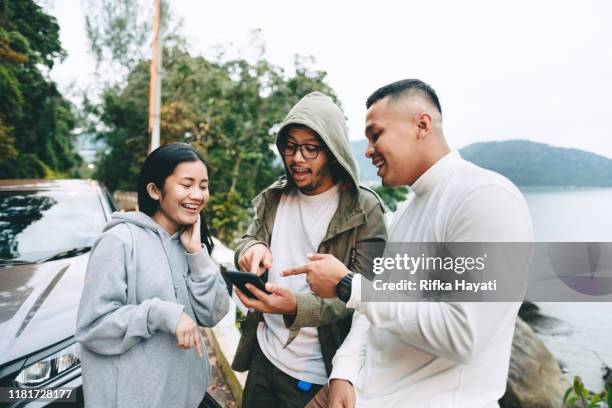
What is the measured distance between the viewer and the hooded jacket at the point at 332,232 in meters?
1.63

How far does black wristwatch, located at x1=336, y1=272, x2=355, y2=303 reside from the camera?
1.28 metres

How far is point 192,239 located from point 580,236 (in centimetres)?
285

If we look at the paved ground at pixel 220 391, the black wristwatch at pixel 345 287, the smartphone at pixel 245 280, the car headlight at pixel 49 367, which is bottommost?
the paved ground at pixel 220 391

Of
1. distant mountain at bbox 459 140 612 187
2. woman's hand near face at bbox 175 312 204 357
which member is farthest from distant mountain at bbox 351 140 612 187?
woman's hand near face at bbox 175 312 204 357

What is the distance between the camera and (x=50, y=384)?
2055mm

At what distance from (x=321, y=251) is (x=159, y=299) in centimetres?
72

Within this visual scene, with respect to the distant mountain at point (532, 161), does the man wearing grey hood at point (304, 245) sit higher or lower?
lower

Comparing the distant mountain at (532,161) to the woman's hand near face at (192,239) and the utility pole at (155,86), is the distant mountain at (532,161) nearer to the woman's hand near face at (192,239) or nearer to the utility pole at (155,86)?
the woman's hand near face at (192,239)

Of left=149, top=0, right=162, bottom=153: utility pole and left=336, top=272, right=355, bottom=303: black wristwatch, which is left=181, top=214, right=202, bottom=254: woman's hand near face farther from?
left=149, top=0, right=162, bottom=153: utility pole

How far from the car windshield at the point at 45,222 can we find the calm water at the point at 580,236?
3855mm

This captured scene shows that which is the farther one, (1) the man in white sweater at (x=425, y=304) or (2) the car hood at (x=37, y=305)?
(2) the car hood at (x=37, y=305)

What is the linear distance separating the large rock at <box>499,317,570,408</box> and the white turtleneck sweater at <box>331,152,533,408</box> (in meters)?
3.35

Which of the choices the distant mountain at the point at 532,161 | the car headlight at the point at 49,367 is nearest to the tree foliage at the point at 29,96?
the car headlight at the point at 49,367

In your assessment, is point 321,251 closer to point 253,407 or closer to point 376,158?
point 376,158
